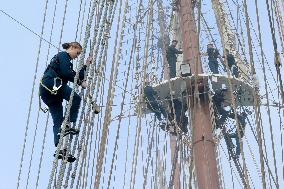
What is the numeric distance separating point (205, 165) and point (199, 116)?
3.35 ft

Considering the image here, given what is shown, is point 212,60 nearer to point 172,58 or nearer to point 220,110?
point 172,58

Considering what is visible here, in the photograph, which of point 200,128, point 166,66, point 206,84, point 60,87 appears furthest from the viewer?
point 166,66

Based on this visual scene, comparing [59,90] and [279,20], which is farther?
[279,20]

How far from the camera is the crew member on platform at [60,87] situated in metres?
4.46

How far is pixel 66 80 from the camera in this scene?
4613 millimetres

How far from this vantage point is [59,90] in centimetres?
460

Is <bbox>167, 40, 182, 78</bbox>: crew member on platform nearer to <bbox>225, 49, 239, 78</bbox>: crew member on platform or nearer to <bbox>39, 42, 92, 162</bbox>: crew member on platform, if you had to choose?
<bbox>225, 49, 239, 78</bbox>: crew member on platform

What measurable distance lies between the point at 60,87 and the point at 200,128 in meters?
4.95

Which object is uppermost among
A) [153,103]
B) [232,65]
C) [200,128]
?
[232,65]

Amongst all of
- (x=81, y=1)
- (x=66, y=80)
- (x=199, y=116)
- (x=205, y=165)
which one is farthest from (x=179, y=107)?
(x=66, y=80)

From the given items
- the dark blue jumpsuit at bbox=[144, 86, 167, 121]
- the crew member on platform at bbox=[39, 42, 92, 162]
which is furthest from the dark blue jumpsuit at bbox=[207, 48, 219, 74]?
the crew member on platform at bbox=[39, 42, 92, 162]

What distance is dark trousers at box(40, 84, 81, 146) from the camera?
454 cm

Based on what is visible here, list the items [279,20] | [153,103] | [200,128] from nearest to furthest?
1. [279,20]
2. [200,128]
3. [153,103]

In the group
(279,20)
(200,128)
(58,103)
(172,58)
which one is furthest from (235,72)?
(58,103)
